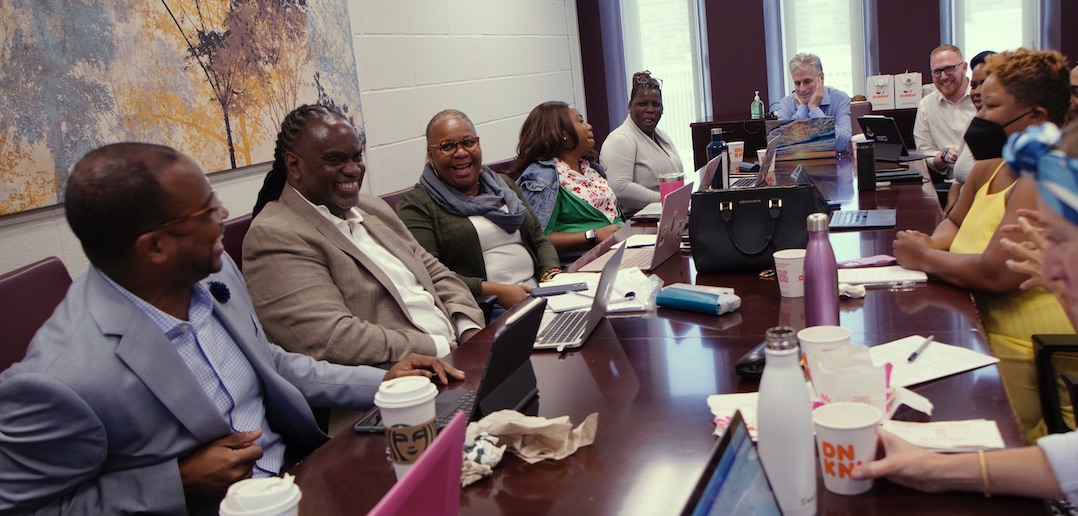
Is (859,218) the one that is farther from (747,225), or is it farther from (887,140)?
(887,140)

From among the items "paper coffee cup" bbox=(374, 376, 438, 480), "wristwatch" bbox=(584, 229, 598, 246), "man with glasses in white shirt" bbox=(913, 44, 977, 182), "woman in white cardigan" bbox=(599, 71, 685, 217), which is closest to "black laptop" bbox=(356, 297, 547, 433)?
"paper coffee cup" bbox=(374, 376, 438, 480)

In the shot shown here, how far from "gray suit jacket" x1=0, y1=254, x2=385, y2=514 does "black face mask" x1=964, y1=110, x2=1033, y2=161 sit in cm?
225

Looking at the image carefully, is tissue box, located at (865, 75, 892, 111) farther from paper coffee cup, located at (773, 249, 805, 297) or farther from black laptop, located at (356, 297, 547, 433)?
black laptop, located at (356, 297, 547, 433)

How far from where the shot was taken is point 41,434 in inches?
52.4

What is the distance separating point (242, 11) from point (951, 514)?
3.13 metres

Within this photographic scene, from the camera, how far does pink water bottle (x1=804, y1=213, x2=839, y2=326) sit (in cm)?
164

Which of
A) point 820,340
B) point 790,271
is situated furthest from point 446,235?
point 820,340

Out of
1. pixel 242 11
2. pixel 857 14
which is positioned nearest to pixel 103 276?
pixel 242 11

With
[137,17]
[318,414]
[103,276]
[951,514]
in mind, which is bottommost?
[318,414]

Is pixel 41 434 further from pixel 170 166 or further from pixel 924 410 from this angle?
pixel 924 410

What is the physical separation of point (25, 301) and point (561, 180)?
2.44m

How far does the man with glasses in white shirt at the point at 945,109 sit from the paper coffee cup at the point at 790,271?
3.34m

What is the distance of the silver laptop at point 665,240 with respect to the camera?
2598 mm

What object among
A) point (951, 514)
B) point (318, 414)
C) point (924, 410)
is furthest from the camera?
point (318, 414)
